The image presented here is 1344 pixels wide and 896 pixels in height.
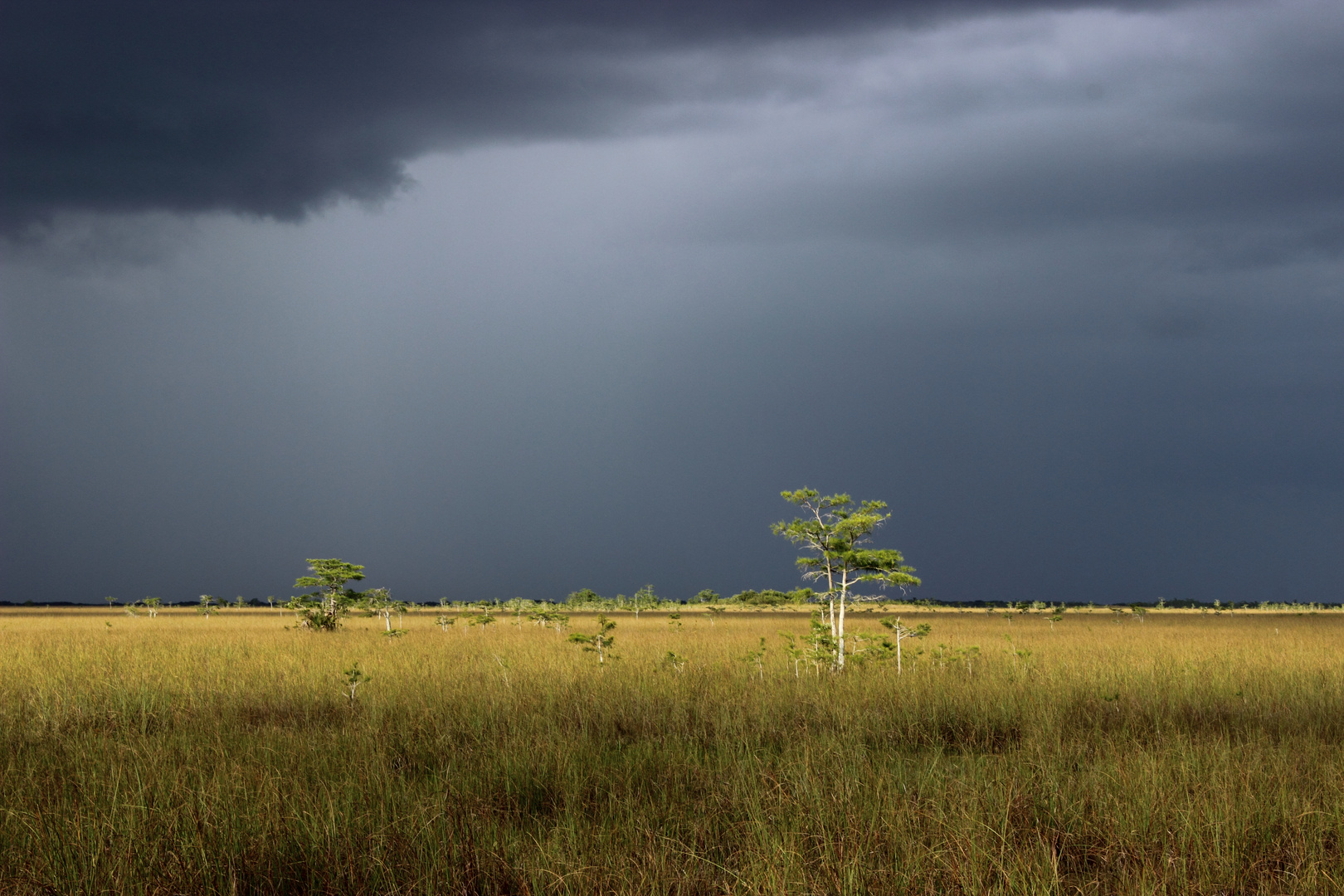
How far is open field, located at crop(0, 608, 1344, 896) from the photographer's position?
16.0 ft

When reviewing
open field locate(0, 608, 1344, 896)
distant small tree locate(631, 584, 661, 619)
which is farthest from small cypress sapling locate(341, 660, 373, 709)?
distant small tree locate(631, 584, 661, 619)

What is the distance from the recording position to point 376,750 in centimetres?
763

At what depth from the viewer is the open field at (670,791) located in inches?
192

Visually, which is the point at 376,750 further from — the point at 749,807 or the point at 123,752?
the point at 749,807

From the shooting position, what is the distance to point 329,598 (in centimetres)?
3488

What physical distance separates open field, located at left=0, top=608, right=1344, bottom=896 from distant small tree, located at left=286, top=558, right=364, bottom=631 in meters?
21.7

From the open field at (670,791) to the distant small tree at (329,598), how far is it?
2170 cm

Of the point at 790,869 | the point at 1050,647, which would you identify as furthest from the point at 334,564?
the point at 790,869

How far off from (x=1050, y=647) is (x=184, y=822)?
25450 millimetres

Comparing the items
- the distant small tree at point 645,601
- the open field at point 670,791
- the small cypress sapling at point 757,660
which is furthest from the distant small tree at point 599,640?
the distant small tree at point 645,601

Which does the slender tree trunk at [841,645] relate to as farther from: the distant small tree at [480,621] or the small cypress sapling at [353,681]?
the distant small tree at [480,621]

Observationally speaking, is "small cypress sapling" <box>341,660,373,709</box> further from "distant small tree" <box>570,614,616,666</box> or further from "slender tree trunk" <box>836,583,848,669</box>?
"slender tree trunk" <box>836,583,848,669</box>

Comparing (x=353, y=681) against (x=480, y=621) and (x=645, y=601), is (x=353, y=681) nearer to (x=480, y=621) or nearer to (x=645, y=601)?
(x=480, y=621)

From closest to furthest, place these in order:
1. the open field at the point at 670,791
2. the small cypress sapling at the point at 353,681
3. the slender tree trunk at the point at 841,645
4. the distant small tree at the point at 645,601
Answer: the open field at the point at 670,791 → the small cypress sapling at the point at 353,681 → the slender tree trunk at the point at 841,645 → the distant small tree at the point at 645,601
